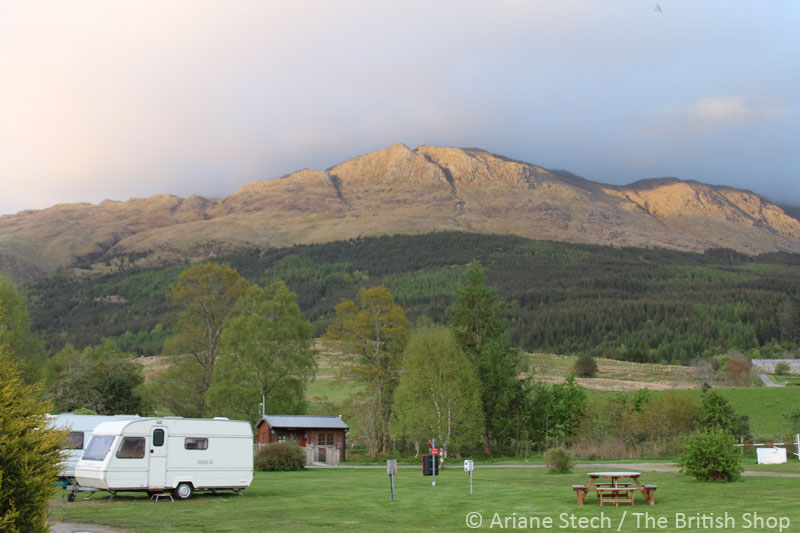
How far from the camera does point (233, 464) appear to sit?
74.3ft

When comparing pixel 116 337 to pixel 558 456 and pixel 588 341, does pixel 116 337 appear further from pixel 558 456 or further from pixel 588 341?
pixel 558 456

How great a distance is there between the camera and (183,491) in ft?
70.7

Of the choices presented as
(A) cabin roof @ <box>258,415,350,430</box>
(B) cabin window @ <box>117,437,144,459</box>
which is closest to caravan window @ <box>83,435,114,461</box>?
(B) cabin window @ <box>117,437,144,459</box>

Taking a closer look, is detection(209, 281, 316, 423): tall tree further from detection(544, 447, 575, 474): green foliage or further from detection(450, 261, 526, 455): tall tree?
detection(544, 447, 575, 474): green foliage

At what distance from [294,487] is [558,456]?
11174 mm

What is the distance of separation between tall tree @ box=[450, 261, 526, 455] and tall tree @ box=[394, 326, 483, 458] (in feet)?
9.41

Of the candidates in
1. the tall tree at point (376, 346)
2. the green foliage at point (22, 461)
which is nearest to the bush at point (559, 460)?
the tall tree at point (376, 346)

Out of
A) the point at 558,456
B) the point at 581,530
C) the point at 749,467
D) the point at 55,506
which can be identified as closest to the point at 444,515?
the point at 581,530

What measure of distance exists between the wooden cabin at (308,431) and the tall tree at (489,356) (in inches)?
394

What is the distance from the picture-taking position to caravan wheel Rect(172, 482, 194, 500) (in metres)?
21.5

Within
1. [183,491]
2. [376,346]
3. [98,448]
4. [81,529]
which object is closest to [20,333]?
[376,346]

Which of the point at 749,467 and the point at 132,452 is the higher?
the point at 132,452

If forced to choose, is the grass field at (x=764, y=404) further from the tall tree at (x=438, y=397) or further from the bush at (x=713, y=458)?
the bush at (x=713, y=458)

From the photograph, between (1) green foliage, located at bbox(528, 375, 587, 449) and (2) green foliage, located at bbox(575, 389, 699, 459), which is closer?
(2) green foliage, located at bbox(575, 389, 699, 459)
